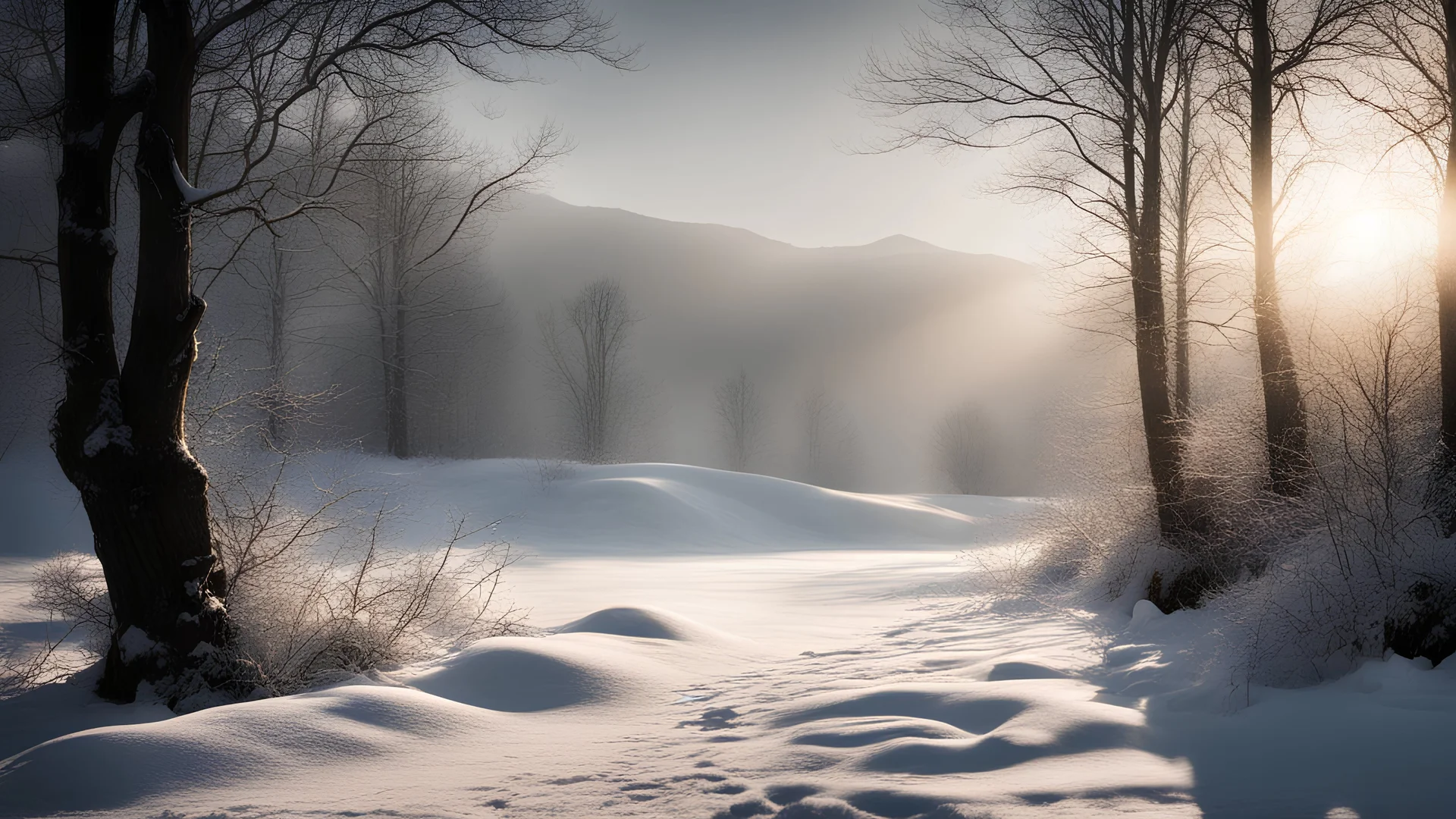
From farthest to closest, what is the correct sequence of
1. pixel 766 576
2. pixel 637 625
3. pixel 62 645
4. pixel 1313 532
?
pixel 766 576
pixel 637 625
pixel 62 645
pixel 1313 532

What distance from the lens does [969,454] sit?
42.2 metres

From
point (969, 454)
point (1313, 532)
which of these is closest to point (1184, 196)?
point (1313, 532)

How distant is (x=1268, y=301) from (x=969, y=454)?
3747 centimetres

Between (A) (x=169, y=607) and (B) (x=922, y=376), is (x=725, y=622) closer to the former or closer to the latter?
(A) (x=169, y=607)

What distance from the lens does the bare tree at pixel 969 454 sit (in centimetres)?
4216

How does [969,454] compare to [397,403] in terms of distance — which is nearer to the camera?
[397,403]

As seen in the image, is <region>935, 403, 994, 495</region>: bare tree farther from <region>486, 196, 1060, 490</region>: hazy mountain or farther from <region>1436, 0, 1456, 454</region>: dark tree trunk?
<region>1436, 0, 1456, 454</region>: dark tree trunk

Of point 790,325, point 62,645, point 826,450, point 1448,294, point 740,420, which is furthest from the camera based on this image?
point 790,325

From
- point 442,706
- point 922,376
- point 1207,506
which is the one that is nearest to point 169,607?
point 442,706

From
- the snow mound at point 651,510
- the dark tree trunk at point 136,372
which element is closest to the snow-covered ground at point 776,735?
the dark tree trunk at point 136,372

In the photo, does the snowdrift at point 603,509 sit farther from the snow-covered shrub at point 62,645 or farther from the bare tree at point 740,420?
the bare tree at point 740,420

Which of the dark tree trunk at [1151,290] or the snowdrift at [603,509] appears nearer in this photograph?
the dark tree trunk at [1151,290]

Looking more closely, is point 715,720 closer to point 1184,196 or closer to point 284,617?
point 284,617

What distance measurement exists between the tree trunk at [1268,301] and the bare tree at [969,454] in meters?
37.1
